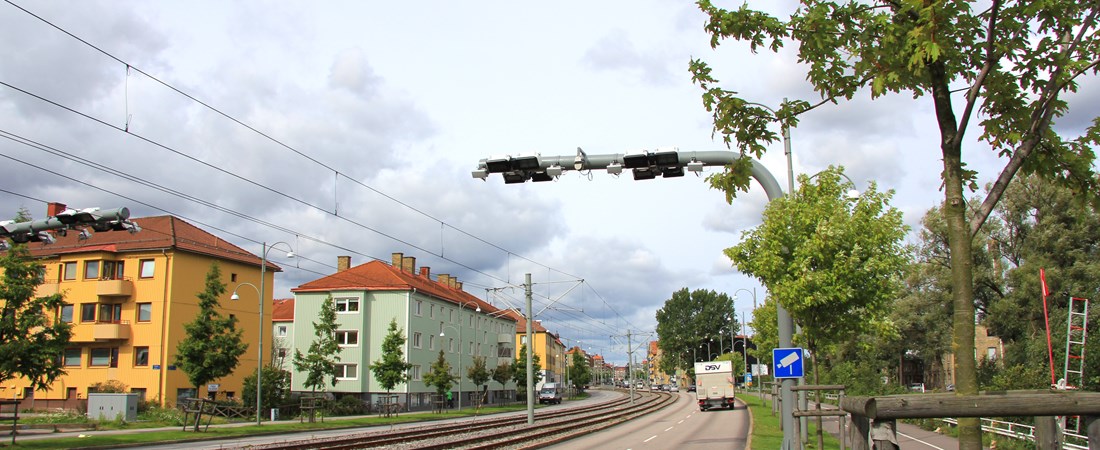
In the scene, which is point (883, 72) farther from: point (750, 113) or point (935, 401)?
point (935, 401)

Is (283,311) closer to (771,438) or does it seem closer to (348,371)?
(348,371)

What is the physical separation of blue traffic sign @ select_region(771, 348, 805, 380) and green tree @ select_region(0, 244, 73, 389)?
2326 cm

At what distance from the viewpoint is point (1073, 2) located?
218 inches

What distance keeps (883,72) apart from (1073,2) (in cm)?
149

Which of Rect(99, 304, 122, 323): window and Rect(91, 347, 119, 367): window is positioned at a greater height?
Rect(99, 304, 122, 323): window

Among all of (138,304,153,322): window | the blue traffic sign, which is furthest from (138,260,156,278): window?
the blue traffic sign

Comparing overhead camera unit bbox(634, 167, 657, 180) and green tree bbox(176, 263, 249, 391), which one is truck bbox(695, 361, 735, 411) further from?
overhead camera unit bbox(634, 167, 657, 180)

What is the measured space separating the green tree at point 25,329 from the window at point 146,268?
25960 millimetres

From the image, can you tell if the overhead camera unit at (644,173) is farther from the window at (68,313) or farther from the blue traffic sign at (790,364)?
the window at (68,313)

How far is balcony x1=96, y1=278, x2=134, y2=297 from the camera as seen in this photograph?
49.8m

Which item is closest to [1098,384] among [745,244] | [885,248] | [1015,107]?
[885,248]

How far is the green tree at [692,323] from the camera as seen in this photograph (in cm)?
11650

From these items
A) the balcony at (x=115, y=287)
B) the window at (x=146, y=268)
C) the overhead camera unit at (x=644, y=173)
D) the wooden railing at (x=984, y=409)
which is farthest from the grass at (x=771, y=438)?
the balcony at (x=115, y=287)

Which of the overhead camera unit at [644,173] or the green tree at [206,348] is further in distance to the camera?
the green tree at [206,348]
